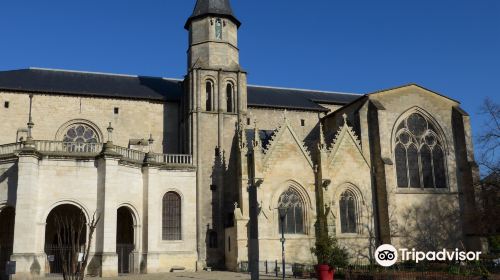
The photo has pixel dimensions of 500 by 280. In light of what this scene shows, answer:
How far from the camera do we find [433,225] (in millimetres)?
32750

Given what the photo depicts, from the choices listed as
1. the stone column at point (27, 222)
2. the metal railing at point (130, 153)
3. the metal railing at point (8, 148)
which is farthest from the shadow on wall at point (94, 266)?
the metal railing at point (8, 148)

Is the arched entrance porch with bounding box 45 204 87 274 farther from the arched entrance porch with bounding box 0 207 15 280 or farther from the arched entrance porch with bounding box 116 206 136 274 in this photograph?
the arched entrance porch with bounding box 116 206 136 274

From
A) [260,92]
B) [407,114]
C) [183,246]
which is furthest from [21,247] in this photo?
[407,114]

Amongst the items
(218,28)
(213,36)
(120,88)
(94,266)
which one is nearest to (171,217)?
(94,266)

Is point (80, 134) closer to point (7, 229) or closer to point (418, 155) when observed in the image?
point (7, 229)

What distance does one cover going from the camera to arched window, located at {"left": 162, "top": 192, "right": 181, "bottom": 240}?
1175 inches

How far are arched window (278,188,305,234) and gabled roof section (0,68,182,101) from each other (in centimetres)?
1147

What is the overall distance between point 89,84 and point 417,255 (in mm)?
25237

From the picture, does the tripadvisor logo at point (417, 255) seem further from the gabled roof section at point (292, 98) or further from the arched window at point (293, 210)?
the gabled roof section at point (292, 98)

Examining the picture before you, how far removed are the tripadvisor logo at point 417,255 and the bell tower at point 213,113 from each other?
9.48 meters

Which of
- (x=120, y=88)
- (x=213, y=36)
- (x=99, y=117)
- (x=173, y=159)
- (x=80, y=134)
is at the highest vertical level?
(x=213, y=36)

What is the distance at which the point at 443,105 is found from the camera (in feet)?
116

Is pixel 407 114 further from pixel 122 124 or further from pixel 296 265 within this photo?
pixel 122 124

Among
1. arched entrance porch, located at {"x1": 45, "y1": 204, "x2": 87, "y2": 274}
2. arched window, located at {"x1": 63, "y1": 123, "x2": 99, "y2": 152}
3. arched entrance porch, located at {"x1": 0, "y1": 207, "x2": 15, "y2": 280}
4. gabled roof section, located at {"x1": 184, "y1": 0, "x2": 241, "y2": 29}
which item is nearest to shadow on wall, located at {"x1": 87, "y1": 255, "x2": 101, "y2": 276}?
arched entrance porch, located at {"x1": 45, "y1": 204, "x2": 87, "y2": 274}
